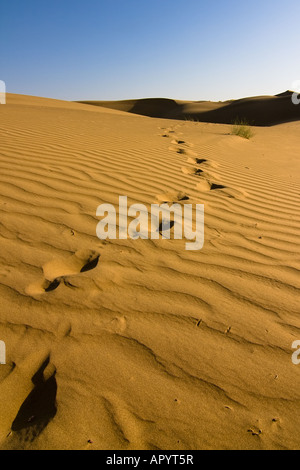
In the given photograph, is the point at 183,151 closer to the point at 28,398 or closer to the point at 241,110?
the point at 28,398

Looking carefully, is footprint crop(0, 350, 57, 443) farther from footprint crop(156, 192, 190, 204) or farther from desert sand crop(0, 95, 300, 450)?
footprint crop(156, 192, 190, 204)

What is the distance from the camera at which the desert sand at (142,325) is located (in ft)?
3.93

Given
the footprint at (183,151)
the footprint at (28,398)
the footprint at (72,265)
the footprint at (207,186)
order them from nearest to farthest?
1. the footprint at (28,398)
2. the footprint at (72,265)
3. the footprint at (207,186)
4. the footprint at (183,151)

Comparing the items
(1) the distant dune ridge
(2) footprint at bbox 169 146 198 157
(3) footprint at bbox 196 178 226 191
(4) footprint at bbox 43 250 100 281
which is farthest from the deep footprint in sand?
(1) the distant dune ridge

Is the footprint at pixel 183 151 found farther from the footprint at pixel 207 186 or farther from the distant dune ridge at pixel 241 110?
the distant dune ridge at pixel 241 110

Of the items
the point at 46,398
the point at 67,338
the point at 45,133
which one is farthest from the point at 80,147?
the point at 46,398

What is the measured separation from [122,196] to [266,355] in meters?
1.85

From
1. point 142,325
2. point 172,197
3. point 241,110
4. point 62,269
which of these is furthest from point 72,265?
point 241,110

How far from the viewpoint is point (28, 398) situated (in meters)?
1.30

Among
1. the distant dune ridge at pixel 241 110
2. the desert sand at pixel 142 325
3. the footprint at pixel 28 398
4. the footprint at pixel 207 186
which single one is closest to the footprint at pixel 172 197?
the desert sand at pixel 142 325

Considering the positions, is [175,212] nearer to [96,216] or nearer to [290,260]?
[96,216]

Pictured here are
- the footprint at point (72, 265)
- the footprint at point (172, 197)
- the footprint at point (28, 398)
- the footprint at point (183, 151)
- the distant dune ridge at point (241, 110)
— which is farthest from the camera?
the distant dune ridge at point (241, 110)

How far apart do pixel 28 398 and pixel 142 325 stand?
1.87 ft

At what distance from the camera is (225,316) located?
168cm
